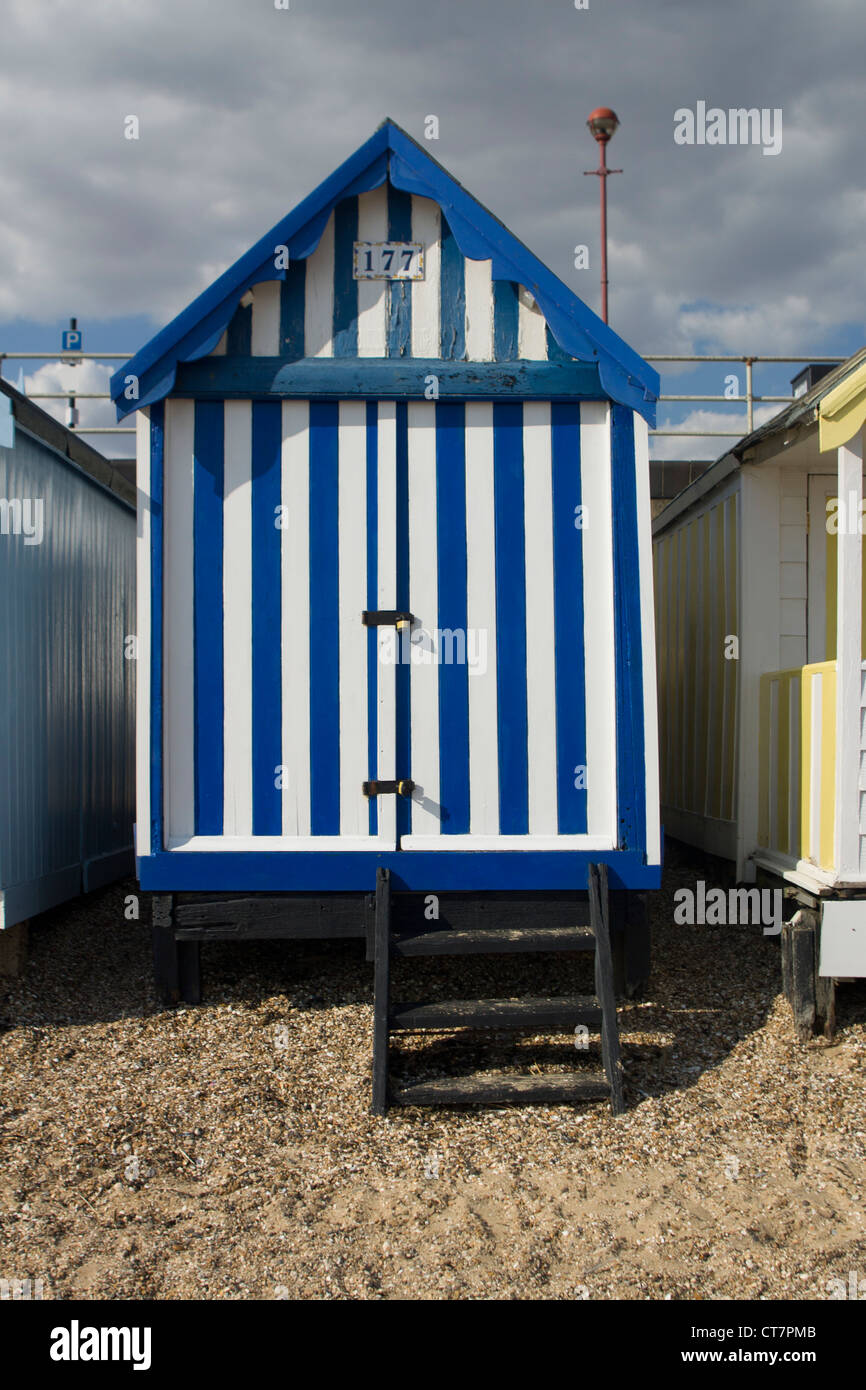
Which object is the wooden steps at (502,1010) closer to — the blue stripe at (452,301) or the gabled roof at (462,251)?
the gabled roof at (462,251)

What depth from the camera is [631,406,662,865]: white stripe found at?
4.75m

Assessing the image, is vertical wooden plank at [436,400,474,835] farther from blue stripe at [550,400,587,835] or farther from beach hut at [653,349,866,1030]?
beach hut at [653,349,866,1030]

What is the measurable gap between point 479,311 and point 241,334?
3.93ft

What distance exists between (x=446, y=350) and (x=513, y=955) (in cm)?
347

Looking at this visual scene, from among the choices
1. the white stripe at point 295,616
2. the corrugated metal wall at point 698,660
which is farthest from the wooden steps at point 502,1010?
the corrugated metal wall at point 698,660

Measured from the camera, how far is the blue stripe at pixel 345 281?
4.88 meters

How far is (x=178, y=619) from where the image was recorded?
485 centimetres

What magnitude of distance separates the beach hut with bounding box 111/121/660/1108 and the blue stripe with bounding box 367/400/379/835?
0.04ft

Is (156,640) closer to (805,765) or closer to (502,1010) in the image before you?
(502,1010)

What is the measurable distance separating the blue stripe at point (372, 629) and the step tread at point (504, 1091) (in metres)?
1.29

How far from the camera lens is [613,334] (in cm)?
471

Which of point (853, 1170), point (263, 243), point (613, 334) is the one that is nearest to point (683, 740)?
point (613, 334)
